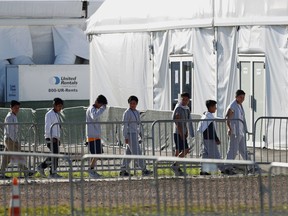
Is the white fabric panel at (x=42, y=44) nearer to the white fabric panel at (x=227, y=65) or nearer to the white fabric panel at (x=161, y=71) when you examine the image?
the white fabric panel at (x=161, y=71)

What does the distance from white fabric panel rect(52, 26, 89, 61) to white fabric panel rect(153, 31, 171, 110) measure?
71.9 ft

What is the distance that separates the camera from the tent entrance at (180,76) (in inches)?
1123

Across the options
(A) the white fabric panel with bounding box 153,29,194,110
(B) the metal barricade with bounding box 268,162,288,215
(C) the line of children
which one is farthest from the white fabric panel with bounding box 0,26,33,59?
(B) the metal barricade with bounding box 268,162,288,215

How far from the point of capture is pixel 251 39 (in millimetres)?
26594

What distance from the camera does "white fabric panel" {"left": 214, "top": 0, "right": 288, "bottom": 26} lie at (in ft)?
85.6

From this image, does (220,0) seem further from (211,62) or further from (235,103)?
(235,103)

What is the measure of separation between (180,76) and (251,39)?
2.84 metres

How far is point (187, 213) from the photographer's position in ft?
44.3

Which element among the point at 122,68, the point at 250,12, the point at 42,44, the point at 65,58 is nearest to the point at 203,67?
the point at 250,12

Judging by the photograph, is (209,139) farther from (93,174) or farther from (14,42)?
(14,42)

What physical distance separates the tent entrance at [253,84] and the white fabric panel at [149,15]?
127 centimetres

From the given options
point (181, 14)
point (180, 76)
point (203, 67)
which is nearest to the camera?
point (203, 67)

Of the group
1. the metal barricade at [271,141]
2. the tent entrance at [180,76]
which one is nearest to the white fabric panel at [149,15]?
the tent entrance at [180,76]

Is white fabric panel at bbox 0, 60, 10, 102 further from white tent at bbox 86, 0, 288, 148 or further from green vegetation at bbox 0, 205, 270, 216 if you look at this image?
green vegetation at bbox 0, 205, 270, 216
